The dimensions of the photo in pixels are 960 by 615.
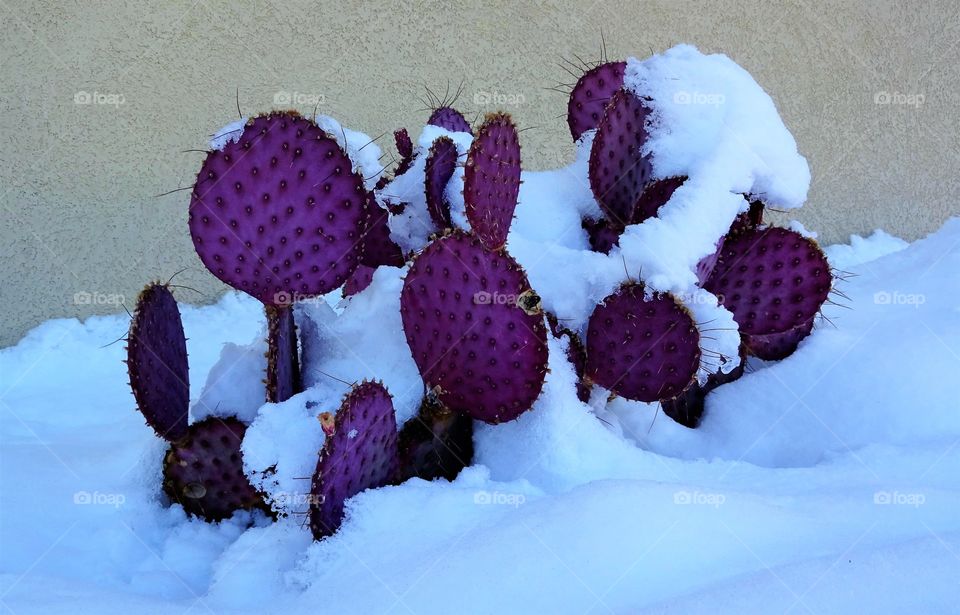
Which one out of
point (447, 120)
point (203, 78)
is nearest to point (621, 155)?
point (447, 120)

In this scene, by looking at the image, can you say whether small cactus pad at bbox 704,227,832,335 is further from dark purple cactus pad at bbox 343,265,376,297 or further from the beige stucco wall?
the beige stucco wall

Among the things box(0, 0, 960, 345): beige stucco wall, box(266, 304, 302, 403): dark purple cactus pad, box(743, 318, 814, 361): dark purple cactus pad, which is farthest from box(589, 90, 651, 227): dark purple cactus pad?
box(0, 0, 960, 345): beige stucco wall

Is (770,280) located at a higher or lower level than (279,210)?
lower

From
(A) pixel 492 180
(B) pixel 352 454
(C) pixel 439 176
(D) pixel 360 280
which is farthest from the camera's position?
(D) pixel 360 280

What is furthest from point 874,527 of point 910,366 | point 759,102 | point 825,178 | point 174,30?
point 825,178

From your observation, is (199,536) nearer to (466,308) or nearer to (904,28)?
(466,308)

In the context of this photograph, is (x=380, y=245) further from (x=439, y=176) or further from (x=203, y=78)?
(x=203, y=78)
